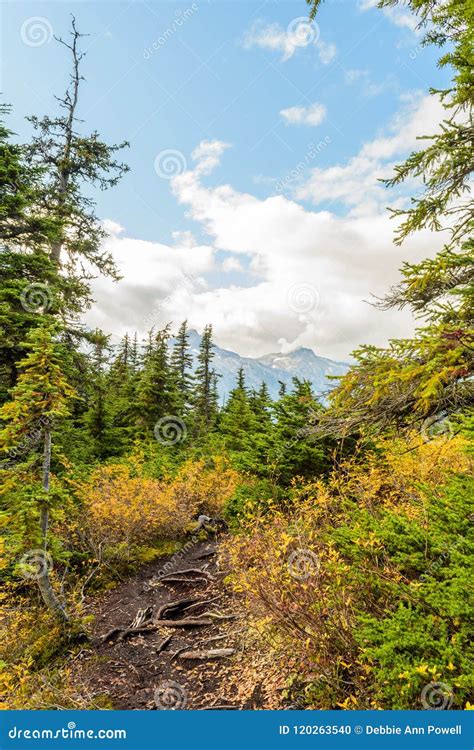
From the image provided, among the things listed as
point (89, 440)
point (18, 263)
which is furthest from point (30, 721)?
point (89, 440)

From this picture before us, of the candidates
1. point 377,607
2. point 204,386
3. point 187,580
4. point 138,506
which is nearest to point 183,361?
point 204,386

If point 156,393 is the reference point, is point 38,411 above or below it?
below

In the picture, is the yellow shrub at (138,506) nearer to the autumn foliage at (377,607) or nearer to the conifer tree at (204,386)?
the autumn foliage at (377,607)

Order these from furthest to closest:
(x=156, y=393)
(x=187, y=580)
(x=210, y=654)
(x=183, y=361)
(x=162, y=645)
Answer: (x=183, y=361), (x=156, y=393), (x=187, y=580), (x=162, y=645), (x=210, y=654)

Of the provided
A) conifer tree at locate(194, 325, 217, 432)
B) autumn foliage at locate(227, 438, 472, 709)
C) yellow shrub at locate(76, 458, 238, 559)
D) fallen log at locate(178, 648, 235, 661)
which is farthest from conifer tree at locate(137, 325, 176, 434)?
autumn foliage at locate(227, 438, 472, 709)

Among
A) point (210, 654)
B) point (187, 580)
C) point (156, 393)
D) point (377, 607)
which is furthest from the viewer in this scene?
point (156, 393)

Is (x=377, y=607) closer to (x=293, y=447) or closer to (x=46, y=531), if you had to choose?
(x=293, y=447)

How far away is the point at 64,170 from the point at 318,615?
18.4 meters

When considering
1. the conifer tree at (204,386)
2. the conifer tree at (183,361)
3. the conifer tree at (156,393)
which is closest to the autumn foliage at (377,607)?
the conifer tree at (156,393)

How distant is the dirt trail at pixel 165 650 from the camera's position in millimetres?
5586

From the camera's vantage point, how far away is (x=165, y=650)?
22.8 ft

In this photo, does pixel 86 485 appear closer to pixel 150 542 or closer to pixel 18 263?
pixel 150 542

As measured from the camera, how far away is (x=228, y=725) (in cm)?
343

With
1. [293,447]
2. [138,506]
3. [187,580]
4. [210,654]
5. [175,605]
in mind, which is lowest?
[210,654]
